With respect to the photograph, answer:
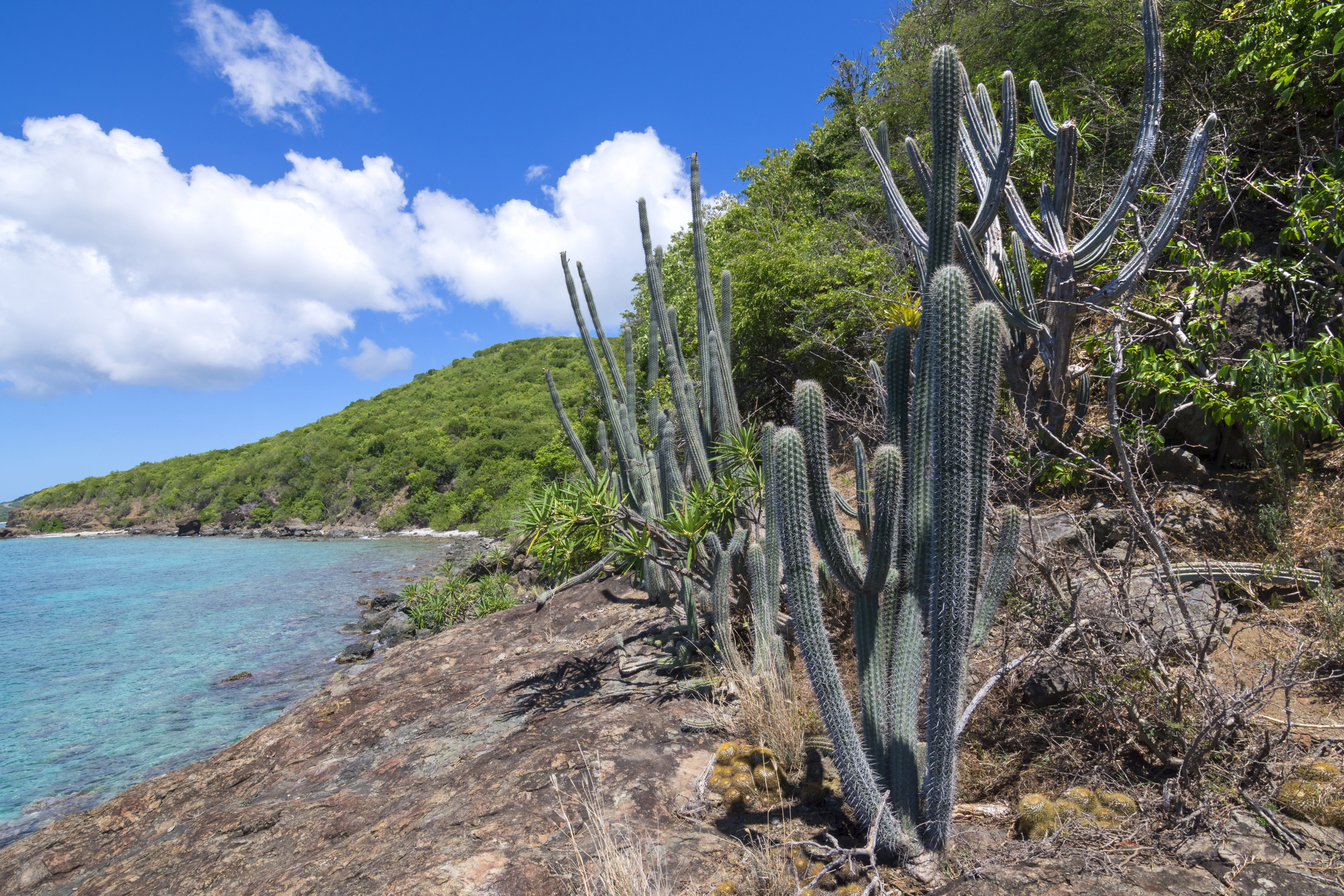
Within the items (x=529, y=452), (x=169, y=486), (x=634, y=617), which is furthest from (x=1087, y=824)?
(x=169, y=486)

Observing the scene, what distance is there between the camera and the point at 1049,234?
6.67 metres

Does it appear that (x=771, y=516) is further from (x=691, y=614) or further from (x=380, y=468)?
(x=380, y=468)

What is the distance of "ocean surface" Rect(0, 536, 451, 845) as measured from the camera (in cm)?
874

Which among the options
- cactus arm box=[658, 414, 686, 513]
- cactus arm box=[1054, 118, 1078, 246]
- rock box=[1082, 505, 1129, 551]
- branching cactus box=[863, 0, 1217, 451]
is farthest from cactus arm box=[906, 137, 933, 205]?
cactus arm box=[658, 414, 686, 513]

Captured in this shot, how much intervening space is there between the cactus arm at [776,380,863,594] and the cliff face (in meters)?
1.59

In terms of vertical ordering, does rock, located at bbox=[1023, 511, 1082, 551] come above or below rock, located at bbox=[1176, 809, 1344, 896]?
above

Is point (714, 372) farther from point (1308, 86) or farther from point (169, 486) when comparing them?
point (169, 486)

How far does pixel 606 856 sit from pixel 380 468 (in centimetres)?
5242

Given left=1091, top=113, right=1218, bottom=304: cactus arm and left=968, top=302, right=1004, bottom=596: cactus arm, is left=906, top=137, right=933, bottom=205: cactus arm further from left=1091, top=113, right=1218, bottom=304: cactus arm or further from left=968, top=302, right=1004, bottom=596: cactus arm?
left=968, top=302, right=1004, bottom=596: cactus arm

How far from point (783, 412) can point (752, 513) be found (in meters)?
8.88

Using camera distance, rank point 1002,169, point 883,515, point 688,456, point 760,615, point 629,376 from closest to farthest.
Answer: point 883,515, point 760,615, point 1002,169, point 688,456, point 629,376

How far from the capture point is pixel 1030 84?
727cm

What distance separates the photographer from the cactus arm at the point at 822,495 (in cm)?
315

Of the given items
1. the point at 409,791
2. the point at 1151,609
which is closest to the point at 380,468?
the point at 409,791
